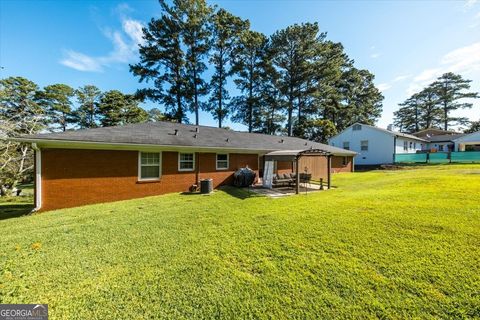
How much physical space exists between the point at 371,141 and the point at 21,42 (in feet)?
99.6

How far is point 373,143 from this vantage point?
77.3 ft

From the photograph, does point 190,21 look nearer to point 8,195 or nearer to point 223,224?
point 8,195

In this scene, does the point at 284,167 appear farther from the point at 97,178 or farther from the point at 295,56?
the point at 295,56

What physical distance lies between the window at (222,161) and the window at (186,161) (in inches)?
66.9

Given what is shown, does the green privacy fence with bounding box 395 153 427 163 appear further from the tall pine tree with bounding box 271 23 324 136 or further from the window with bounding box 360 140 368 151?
the tall pine tree with bounding box 271 23 324 136

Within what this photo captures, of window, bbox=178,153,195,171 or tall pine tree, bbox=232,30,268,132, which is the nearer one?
window, bbox=178,153,195,171

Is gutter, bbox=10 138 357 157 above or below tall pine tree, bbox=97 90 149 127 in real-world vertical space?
below

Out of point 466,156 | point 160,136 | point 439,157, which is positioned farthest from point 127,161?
point 466,156

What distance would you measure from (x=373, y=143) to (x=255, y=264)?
84.3ft

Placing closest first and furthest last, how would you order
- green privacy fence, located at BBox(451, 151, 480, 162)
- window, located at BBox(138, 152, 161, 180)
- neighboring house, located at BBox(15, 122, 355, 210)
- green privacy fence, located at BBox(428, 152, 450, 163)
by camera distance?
neighboring house, located at BBox(15, 122, 355, 210), window, located at BBox(138, 152, 161, 180), green privacy fence, located at BBox(451, 151, 480, 162), green privacy fence, located at BBox(428, 152, 450, 163)

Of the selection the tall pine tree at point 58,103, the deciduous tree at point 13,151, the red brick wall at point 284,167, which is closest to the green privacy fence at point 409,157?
the red brick wall at point 284,167

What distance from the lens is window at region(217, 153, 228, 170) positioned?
12482 millimetres

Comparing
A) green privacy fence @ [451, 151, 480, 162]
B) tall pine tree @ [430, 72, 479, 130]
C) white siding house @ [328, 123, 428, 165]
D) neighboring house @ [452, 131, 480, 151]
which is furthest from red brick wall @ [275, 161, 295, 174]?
tall pine tree @ [430, 72, 479, 130]

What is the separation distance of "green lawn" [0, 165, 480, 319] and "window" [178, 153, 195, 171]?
189 inches
